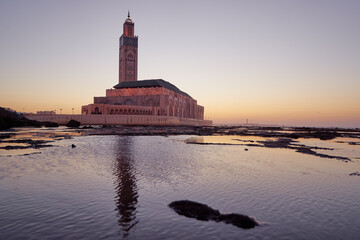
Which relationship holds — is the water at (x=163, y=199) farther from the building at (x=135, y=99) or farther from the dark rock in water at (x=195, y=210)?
the building at (x=135, y=99)

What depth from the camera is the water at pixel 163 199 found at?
5773 millimetres

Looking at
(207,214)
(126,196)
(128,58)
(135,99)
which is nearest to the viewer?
(207,214)

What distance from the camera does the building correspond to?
102562 millimetres

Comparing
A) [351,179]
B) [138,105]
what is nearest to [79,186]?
[351,179]

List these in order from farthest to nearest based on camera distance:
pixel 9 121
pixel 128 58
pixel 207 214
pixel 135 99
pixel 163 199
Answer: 1. pixel 128 58
2. pixel 135 99
3. pixel 9 121
4. pixel 163 199
5. pixel 207 214

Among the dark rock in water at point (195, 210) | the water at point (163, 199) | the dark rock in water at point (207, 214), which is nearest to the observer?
the water at point (163, 199)

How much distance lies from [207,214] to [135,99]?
114320mm

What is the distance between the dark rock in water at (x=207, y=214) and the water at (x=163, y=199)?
228 millimetres

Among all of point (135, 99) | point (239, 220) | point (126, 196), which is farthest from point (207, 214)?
point (135, 99)

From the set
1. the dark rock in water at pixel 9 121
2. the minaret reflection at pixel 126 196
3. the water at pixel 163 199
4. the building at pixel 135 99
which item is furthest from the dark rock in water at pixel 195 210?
the building at pixel 135 99

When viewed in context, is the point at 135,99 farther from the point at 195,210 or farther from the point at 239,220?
the point at 239,220

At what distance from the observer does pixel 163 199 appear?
8.20 meters

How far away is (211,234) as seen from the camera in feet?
18.5

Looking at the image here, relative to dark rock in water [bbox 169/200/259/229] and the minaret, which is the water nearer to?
dark rock in water [bbox 169/200/259/229]
